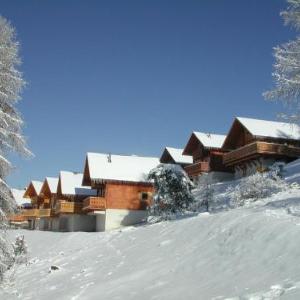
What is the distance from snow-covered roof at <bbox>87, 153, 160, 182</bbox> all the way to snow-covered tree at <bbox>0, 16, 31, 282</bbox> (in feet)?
85.9

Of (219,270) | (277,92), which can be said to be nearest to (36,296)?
(219,270)

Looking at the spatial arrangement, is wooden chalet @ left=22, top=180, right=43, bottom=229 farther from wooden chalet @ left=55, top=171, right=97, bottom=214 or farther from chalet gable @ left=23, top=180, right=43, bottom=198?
wooden chalet @ left=55, top=171, right=97, bottom=214

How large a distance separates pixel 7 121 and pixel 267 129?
98.4ft

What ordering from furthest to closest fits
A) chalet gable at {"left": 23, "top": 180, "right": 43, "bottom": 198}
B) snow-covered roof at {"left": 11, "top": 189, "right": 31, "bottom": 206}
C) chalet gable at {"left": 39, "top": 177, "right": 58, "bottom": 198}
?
1. snow-covered roof at {"left": 11, "top": 189, "right": 31, "bottom": 206}
2. chalet gable at {"left": 23, "top": 180, "right": 43, "bottom": 198}
3. chalet gable at {"left": 39, "top": 177, "right": 58, "bottom": 198}

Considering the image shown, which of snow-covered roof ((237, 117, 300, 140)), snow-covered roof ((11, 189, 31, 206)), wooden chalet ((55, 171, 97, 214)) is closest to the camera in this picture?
snow-covered roof ((237, 117, 300, 140))

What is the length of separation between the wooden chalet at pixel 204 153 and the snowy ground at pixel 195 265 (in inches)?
859

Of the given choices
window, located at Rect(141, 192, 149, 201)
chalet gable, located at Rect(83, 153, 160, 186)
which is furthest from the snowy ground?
chalet gable, located at Rect(83, 153, 160, 186)

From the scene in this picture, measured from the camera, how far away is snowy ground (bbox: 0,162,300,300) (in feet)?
36.2

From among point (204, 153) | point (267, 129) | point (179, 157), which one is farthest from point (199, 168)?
point (179, 157)

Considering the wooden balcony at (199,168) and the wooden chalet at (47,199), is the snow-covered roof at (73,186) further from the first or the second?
the wooden balcony at (199,168)

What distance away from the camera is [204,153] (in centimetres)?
4903

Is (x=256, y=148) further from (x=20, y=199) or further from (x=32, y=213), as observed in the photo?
(x=20, y=199)

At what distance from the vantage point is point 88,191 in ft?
173

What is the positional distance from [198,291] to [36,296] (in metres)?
9.03
